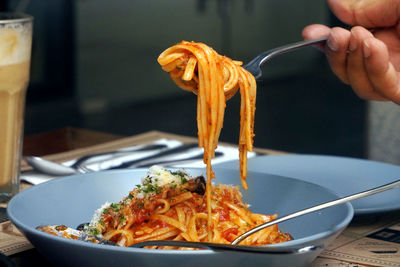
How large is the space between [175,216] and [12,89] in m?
0.43

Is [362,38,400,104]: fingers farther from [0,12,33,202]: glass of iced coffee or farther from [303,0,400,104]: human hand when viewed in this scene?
[0,12,33,202]: glass of iced coffee

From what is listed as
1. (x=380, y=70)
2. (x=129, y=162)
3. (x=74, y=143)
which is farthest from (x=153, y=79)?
(x=380, y=70)

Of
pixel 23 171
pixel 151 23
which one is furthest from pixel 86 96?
pixel 23 171

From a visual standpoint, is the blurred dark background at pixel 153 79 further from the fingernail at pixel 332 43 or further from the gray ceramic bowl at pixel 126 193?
the gray ceramic bowl at pixel 126 193

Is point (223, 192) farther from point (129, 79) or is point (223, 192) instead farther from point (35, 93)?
point (129, 79)

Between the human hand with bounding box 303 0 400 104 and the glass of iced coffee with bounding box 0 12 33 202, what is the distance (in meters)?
0.57

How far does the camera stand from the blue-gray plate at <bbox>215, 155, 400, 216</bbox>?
4.12ft

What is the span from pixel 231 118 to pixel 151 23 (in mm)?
1500

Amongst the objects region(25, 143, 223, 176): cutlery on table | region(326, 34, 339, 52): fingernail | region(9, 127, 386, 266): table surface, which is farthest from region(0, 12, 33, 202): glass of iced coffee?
region(326, 34, 339, 52): fingernail

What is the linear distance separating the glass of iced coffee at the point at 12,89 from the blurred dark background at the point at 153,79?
12.6ft

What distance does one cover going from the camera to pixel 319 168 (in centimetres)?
142

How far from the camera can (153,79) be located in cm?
709

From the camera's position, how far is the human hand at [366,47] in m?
1.20

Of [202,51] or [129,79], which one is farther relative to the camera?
[129,79]
